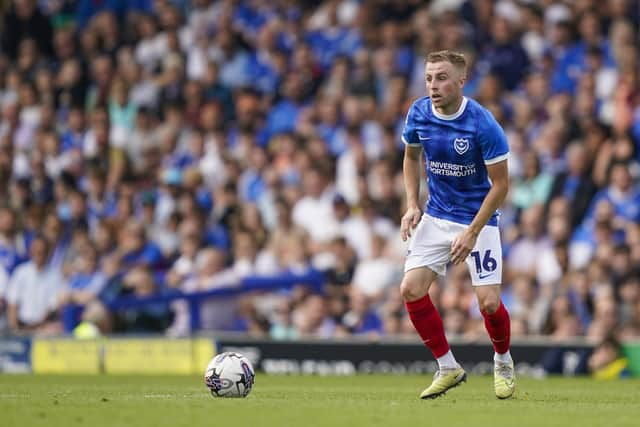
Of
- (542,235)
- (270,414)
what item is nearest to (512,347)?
(542,235)

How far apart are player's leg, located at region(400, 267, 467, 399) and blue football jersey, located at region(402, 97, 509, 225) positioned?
464mm

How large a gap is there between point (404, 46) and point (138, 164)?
4.23 metres

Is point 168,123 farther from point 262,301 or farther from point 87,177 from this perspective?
point 262,301

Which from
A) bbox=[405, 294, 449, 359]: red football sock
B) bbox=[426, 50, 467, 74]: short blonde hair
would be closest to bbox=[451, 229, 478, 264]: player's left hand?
bbox=[405, 294, 449, 359]: red football sock

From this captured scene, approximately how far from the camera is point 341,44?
19.4 metres

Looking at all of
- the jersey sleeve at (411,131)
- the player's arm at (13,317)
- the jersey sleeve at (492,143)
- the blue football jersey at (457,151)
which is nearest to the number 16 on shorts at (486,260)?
the blue football jersey at (457,151)

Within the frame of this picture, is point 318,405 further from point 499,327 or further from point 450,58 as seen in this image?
point 450,58

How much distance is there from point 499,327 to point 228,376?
189 cm

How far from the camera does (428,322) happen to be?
9641 mm

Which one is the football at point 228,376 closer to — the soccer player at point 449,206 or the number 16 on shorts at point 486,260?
the soccer player at point 449,206

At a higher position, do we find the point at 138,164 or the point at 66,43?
the point at 66,43

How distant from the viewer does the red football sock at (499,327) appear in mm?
9609

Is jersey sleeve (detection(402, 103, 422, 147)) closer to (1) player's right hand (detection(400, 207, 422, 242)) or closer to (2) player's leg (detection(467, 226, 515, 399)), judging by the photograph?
(1) player's right hand (detection(400, 207, 422, 242))

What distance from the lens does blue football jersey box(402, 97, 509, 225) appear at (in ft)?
30.5
